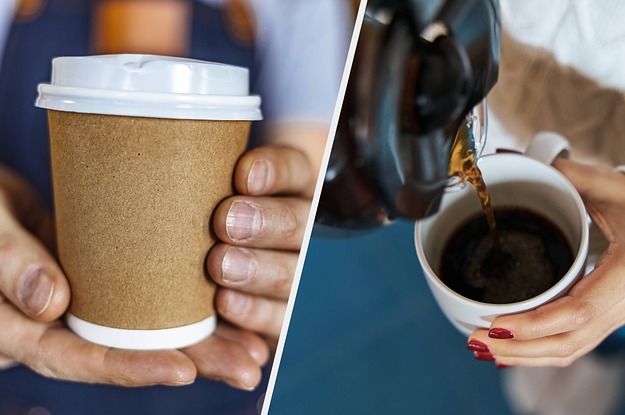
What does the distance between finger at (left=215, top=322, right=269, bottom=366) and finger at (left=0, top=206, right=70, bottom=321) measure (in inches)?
3.5

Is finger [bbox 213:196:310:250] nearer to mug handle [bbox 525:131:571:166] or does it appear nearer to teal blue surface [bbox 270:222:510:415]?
teal blue surface [bbox 270:222:510:415]

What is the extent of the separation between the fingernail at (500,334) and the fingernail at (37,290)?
21cm

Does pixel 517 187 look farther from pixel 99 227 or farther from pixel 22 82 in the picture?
pixel 22 82

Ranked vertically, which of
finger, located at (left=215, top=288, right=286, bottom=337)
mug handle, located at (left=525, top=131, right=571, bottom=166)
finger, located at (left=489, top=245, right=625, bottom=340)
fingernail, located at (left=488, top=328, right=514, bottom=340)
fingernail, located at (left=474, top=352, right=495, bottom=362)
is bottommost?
finger, located at (left=215, top=288, right=286, bottom=337)

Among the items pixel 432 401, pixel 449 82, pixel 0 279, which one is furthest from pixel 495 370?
pixel 0 279

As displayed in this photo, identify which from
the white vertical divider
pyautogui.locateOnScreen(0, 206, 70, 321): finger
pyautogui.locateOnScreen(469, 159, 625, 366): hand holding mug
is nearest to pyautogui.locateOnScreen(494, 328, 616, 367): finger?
pyautogui.locateOnScreen(469, 159, 625, 366): hand holding mug

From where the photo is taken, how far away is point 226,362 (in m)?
0.25

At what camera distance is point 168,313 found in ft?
0.64

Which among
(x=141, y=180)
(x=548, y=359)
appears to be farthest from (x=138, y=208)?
(x=548, y=359)

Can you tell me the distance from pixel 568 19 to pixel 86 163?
0.24 m

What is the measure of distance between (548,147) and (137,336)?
226 millimetres

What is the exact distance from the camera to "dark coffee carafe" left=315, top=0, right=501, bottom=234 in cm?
17

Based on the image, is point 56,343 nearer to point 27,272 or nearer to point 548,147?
point 27,272

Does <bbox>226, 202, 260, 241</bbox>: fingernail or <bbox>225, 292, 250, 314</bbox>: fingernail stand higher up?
<bbox>226, 202, 260, 241</bbox>: fingernail
